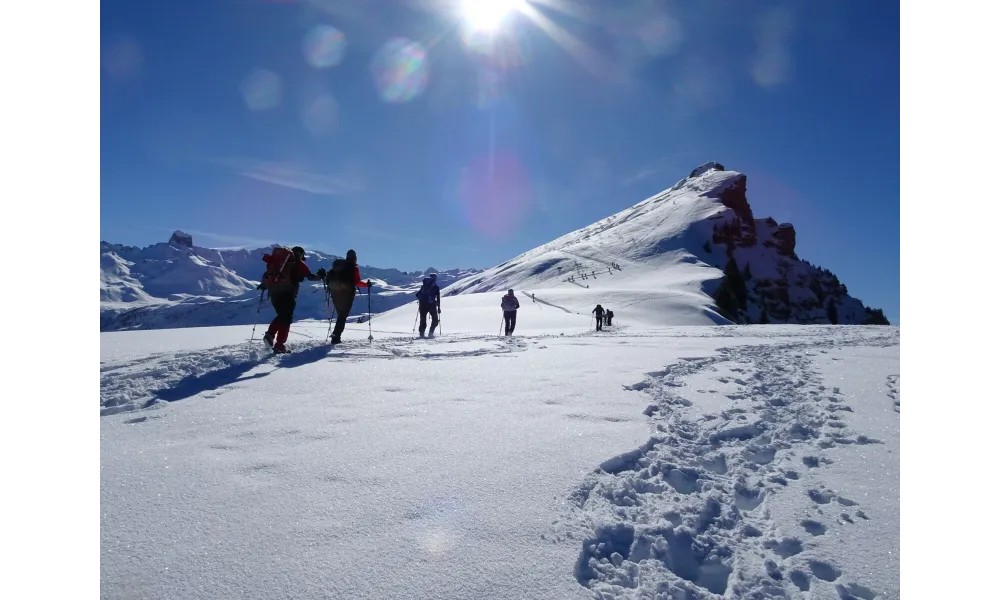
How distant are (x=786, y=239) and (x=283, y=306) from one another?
12996 cm

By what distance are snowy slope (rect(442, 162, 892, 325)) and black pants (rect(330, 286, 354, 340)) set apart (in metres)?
58.7

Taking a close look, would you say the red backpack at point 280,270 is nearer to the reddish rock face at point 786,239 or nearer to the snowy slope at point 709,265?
the snowy slope at point 709,265

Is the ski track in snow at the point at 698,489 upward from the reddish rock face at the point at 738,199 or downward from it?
downward

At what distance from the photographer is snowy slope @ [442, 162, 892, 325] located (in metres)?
79.7

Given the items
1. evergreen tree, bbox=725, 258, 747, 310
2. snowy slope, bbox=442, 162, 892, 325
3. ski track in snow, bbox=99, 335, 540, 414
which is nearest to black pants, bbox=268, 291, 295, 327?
ski track in snow, bbox=99, 335, 540, 414

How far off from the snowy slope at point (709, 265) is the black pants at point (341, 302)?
5869cm

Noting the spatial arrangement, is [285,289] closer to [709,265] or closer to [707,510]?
[707,510]

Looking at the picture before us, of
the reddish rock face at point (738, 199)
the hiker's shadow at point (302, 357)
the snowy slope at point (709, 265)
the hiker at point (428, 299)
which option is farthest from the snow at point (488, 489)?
the reddish rock face at point (738, 199)

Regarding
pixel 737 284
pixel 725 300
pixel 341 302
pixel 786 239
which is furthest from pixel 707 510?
pixel 786 239

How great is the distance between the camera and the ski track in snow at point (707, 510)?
221 centimetres

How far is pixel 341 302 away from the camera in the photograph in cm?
1112
